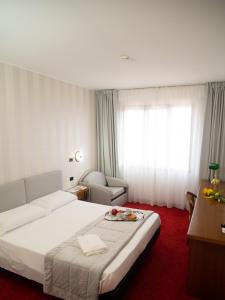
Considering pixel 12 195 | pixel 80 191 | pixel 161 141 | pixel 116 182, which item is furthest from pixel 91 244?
pixel 161 141

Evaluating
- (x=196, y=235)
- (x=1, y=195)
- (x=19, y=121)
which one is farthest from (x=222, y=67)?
(x=1, y=195)

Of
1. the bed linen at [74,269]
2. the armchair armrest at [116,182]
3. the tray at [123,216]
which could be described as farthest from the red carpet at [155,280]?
the armchair armrest at [116,182]

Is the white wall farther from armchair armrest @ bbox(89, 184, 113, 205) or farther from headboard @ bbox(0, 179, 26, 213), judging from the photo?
armchair armrest @ bbox(89, 184, 113, 205)

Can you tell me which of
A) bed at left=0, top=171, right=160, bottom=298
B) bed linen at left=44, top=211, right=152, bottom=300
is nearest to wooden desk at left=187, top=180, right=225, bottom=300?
bed at left=0, top=171, right=160, bottom=298

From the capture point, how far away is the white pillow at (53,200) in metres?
3.28

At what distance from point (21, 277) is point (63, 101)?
116 inches

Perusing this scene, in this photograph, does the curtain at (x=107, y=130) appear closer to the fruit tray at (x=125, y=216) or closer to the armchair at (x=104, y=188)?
the armchair at (x=104, y=188)

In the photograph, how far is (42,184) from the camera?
358 centimetres

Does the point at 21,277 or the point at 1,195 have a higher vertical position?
the point at 1,195

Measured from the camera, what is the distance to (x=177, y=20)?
1.73 m

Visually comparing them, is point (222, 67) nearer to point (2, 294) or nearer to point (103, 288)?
point (103, 288)

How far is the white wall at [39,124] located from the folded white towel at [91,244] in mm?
1514

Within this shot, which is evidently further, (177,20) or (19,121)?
(19,121)

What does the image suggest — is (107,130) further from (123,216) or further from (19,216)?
(19,216)
